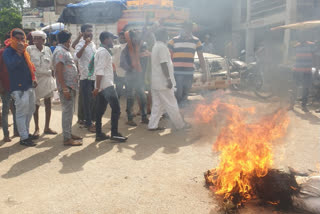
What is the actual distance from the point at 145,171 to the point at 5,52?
3.03 m

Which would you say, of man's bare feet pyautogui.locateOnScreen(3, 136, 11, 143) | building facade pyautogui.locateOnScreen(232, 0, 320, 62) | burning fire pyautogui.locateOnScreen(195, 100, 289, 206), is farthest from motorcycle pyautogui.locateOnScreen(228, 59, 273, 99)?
man's bare feet pyautogui.locateOnScreen(3, 136, 11, 143)

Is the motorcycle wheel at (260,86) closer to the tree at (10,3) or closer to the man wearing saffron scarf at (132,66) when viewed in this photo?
A: the man wearing saffron scarf at (132,66)

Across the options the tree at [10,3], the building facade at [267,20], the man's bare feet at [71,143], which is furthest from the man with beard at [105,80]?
the tree at [10,3]

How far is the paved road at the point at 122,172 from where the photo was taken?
320 cm

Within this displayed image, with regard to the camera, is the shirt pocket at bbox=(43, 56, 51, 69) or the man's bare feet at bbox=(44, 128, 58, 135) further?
the man's bare feet at bbox=(44, 128, 58, 135)

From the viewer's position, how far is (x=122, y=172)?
407cm

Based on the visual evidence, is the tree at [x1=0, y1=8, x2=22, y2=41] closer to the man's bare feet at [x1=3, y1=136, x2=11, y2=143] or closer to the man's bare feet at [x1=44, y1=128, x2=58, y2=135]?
the man's bare feet at [x1=44, y1=128, x2=58, y2=135]

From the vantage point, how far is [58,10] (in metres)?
22.7

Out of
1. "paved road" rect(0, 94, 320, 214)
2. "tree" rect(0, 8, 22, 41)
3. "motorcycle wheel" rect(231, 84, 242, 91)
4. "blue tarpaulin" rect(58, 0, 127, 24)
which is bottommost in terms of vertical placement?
"paved road" rect(0, 94, 320, 214)

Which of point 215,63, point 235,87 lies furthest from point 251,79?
point 215,63

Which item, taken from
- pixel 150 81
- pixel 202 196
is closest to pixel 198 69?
pixel 150 81

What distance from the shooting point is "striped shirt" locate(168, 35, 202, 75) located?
6426 millimetres

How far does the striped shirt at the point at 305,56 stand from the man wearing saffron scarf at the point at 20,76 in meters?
6.54

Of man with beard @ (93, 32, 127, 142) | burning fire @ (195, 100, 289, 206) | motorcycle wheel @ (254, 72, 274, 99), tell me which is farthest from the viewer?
motorcycle wheel @ (254, 72, 274, 99)
